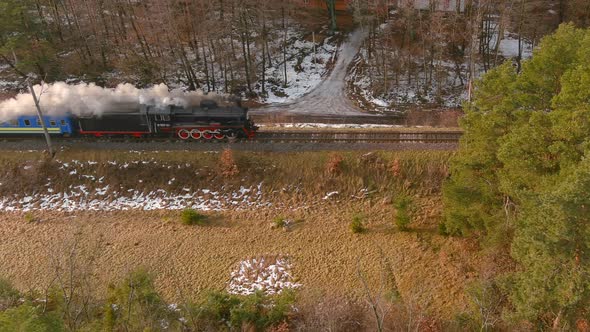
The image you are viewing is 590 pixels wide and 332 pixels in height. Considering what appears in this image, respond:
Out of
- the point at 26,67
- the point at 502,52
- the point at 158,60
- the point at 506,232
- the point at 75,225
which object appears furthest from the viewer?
the point at 502,52

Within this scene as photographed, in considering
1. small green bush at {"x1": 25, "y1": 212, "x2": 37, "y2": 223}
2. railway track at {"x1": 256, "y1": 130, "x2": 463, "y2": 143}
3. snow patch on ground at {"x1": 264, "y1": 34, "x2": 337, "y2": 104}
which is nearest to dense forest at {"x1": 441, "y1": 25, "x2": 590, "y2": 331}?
railway track at {"x1": 256, "y1": 130, "x2": 463, "y2": 143}

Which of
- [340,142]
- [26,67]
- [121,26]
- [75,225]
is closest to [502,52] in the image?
[340,142]

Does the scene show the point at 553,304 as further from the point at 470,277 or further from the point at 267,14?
the point at 267,14

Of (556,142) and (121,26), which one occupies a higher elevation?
(121,26)

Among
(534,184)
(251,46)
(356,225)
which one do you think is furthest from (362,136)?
(251,46)

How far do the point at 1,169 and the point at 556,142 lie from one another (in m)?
28.6

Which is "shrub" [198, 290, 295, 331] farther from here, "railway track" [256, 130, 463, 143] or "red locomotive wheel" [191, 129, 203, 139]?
"red locomotive wheel" [191, 129, 203, 139]

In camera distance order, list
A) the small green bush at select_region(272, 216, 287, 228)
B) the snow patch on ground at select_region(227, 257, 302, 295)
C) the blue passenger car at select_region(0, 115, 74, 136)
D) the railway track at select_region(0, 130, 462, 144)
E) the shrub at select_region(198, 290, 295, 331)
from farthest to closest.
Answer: the blue passenger car at select_region(0, 115, 74, 136), the railway track at select_region(0, 130, 462, 144), the small green bush at select_region(272, 216, 287, 228), the snow patch on ground at select_region(227, 257, 302, 295), the shrub at select_region(198, 290, 295, 331)

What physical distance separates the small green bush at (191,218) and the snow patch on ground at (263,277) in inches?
148

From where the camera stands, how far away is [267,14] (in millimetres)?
45438

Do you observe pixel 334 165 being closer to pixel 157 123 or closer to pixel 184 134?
pixel 184 134

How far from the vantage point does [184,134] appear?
28.0 m

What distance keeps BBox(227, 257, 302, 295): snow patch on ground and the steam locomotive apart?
9016 mm

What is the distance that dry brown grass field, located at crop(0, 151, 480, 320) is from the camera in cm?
2045
